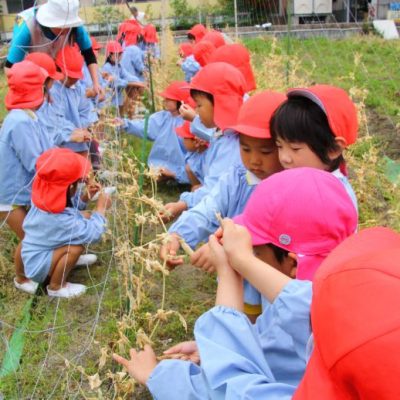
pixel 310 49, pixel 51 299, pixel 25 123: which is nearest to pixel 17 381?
Result: pixel 51 299

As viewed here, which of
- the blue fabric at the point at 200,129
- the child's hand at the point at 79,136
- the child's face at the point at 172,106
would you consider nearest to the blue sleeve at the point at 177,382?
the blue fabric at the point at 200,129

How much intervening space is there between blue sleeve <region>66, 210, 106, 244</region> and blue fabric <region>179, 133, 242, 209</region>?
0.60 m

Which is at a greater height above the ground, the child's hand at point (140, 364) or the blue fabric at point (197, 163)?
the child's hand at point (140, 364)

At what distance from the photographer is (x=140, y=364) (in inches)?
63.4

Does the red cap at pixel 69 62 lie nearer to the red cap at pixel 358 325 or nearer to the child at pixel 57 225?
the child at pixel 57 225

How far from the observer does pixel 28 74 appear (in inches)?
126

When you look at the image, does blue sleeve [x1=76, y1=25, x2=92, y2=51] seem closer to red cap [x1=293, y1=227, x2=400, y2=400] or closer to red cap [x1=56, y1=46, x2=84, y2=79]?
red cap [x1=56, y1=46, x2=84, y2=79]

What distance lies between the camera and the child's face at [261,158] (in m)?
2.17

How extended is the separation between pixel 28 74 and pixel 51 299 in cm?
134

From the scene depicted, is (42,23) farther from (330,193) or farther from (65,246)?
(330,193)

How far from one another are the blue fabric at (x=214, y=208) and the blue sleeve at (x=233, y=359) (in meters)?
0.83

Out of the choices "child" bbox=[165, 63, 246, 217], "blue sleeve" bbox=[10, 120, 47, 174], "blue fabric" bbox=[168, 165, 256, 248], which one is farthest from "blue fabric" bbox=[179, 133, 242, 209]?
"blue sleeve" bbox=[10, 120, 47, 174]

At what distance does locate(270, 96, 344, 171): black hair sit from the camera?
1.98 m

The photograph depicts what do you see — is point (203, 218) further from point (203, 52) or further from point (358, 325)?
point (203, 52)
